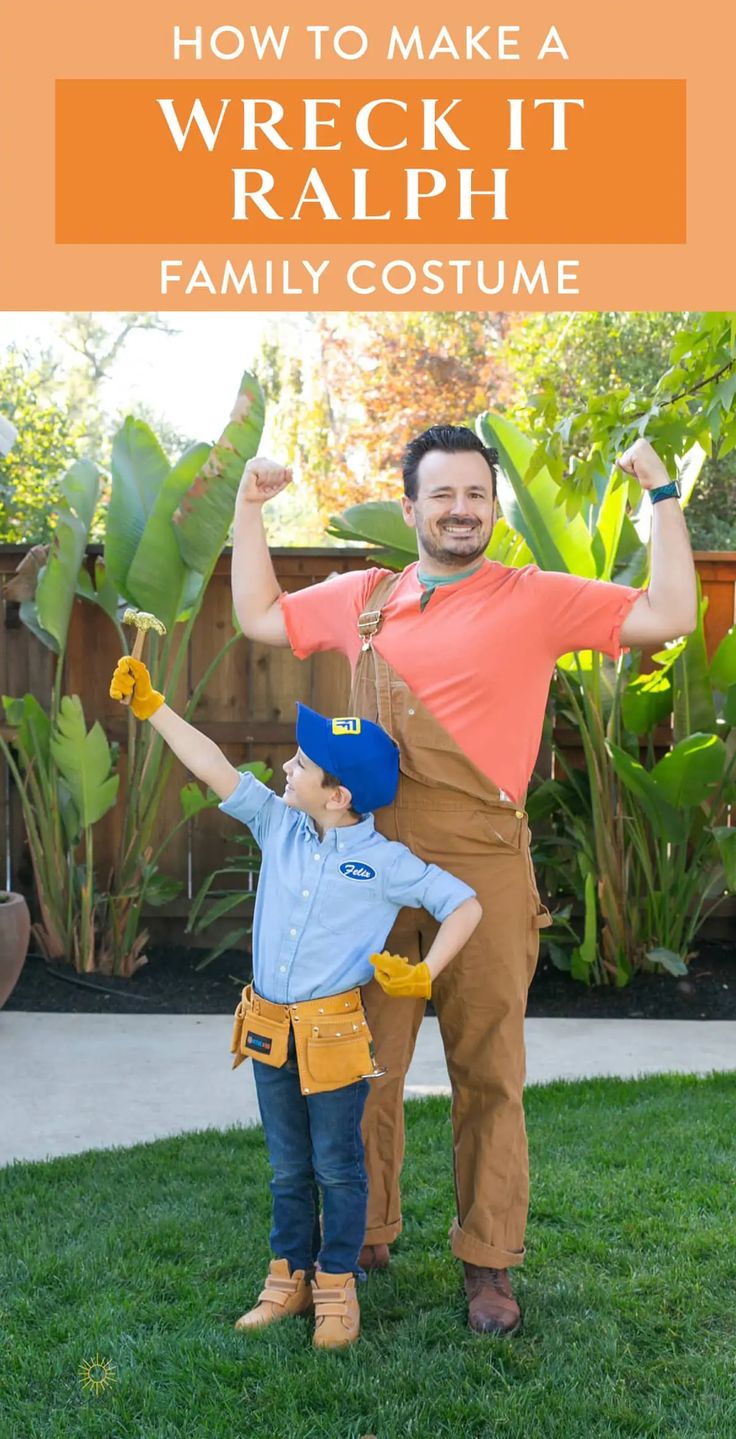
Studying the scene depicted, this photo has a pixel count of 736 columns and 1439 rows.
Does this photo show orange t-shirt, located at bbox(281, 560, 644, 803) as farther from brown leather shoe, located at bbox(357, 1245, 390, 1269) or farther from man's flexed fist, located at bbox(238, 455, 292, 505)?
brown leather shoe, located at bbox(357, 1245, 390, 1269)

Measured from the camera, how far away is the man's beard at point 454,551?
2787 mm

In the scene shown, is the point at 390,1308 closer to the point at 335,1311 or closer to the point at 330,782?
the point at 335,1311

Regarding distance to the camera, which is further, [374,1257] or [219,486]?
[219,486]

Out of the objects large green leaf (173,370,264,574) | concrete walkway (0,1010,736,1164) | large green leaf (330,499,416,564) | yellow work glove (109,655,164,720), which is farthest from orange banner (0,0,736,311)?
yellow work glove (109,655,164,720)

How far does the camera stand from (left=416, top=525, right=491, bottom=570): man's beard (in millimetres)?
2787

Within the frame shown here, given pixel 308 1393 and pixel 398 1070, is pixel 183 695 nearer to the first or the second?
pixel 398 1070

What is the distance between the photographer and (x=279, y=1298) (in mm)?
2842

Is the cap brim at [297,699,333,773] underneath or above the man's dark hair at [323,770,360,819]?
above

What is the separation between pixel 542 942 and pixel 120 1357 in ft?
11.2

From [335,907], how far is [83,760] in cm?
289

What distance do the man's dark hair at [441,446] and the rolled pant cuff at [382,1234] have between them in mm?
1549

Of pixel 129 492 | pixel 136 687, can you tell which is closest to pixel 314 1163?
pixel 136 687

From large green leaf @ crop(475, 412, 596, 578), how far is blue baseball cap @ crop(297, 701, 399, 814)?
271cm

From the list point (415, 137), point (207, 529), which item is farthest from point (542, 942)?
point (415, 137)
